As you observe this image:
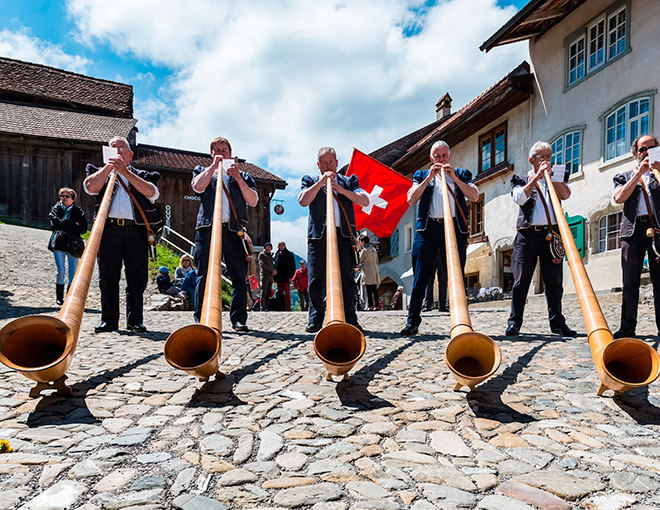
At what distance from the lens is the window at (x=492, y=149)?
16.7 m

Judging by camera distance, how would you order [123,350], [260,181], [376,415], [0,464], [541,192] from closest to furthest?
[0,464] < [376,415] < [123,350] < [541,192] < [260,181]

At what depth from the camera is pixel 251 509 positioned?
1.63 m

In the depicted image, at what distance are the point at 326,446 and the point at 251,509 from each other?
1.87ft

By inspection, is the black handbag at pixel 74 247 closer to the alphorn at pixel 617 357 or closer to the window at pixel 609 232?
the alphorn at pixel 617 357

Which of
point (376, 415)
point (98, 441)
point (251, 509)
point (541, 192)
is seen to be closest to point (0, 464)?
point (98, 441)

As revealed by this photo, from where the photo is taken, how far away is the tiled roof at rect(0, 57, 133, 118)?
26.3 meters

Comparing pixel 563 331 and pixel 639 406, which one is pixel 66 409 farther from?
pixel 563 331

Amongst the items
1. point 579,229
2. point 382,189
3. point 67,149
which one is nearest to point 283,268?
point 382,189

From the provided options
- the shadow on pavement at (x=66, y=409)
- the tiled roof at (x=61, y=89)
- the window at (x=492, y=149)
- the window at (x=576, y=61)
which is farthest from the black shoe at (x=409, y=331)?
the tiled roof at (x=61, y=89)

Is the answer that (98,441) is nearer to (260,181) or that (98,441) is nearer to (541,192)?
(541,192)

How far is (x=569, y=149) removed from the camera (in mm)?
13852

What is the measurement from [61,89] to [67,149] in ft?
26.4

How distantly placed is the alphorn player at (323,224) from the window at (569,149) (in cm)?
1035

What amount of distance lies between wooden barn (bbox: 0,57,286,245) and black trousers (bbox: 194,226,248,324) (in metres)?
18.9
